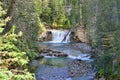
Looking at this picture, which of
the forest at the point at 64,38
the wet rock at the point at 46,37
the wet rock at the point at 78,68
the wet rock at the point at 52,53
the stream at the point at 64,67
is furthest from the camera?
the wet rock at the point at 46,37

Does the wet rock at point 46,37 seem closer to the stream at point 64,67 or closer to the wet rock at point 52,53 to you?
the stream at point 64,67

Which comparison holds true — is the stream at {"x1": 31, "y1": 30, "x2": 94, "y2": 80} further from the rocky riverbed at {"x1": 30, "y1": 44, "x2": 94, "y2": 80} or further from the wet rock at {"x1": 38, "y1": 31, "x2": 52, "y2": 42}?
the wet rock at {"x1": 38, "y1": 31, "x2": 52, "y2": 42}

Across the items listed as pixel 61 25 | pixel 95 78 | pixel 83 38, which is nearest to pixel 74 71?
pixel 95 78

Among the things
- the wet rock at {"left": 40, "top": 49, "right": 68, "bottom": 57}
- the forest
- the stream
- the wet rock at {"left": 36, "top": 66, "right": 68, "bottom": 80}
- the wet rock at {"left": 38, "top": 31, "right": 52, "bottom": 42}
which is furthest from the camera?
the wet rock at {"left": 38, "top": 31, "right": 52, "bottom": 42}

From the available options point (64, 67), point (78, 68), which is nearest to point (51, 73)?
point (64, 67)

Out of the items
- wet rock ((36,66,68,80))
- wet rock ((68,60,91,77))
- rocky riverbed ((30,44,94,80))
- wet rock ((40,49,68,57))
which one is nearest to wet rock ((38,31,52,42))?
rocky riverbed ((30,44,94,80))

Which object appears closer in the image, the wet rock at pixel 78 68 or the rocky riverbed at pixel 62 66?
the rocky riverbed at pixel 62 66

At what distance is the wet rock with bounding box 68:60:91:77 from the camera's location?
1880cm

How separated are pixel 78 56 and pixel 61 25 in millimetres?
17901

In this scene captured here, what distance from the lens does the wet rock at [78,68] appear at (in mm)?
18803

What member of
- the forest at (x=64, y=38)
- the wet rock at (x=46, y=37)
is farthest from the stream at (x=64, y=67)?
the wet rock at (x=46, y=37)

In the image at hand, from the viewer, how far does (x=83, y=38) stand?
35750mm

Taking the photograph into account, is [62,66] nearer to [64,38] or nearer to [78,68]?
[78,68]

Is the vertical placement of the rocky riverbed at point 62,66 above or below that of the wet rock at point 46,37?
above
